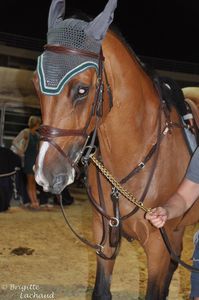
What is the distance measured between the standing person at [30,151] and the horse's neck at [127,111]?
571 centimetres

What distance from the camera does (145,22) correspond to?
19.5 m

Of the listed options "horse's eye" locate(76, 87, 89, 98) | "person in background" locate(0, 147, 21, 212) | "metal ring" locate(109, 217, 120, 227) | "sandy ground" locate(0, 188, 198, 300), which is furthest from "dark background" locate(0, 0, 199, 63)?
"horse's eye" locate(76, 87, 89, 98)

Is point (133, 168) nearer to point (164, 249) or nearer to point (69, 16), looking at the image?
point (164, 249)

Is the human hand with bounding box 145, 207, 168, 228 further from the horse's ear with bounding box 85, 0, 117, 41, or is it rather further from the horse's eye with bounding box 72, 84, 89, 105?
the horse's ear with bounding box 85, 0, 117, 41

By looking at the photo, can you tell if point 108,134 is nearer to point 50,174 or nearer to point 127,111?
point 127,111

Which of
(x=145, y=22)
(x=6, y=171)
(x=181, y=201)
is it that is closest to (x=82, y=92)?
(x=181, y=201)

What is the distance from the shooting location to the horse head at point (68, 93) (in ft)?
6.38

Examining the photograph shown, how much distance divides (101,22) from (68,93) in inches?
16.6

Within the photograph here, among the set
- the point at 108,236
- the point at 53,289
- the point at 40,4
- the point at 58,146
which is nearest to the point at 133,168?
the point at 108,236

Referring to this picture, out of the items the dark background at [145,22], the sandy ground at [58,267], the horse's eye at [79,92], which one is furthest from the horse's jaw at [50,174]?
the dark background at [145,22]

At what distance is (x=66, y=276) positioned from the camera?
4.37 m

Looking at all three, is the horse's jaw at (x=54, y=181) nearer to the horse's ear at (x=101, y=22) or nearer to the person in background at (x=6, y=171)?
the horse's ear at (x=101, y=22)

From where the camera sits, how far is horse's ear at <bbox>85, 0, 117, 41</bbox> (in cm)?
205

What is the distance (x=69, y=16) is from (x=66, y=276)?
9.83 feet
